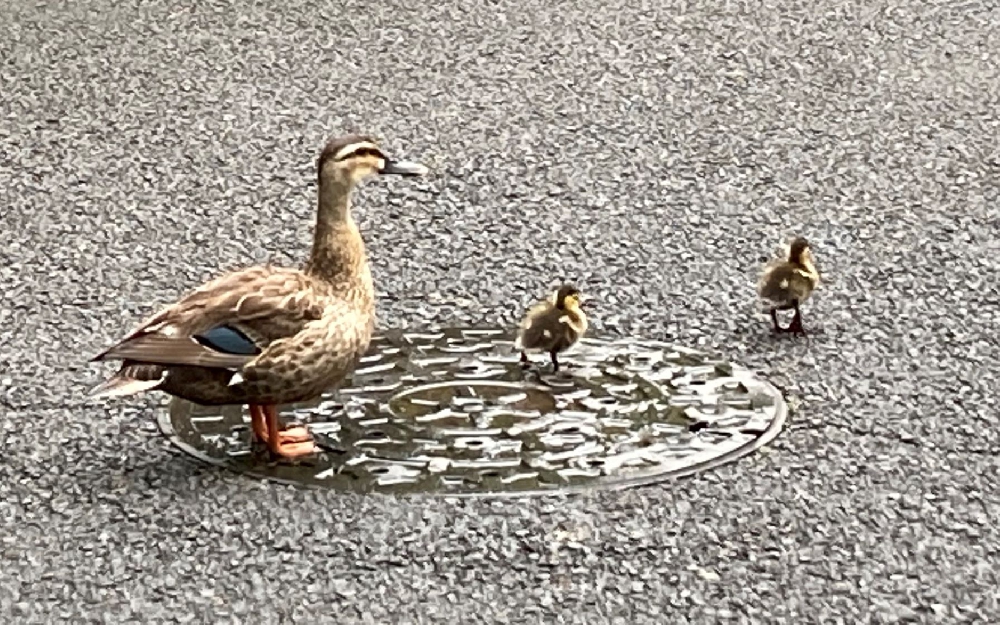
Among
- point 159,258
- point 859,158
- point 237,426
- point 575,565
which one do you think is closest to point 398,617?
point 575,565

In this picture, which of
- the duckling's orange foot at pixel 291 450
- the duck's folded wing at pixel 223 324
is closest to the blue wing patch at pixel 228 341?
the duck's folded wing at pixel 223 324

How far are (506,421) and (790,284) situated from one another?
1142 mm

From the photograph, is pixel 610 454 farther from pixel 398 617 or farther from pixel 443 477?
pixel 398 617

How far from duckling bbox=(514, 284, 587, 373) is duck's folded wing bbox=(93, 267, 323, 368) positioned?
2.64 feet

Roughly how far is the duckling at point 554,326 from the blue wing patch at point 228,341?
0.97 m

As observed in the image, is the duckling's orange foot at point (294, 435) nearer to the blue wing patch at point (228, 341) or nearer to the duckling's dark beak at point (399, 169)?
the blue wing patch at point (228, 341)

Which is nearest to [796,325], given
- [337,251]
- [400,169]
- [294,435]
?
[400,169]

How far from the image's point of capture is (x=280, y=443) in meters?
4.93

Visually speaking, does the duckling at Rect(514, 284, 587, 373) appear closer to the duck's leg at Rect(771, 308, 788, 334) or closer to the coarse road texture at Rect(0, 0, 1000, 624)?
the coarse road texture at Rect(0, 0, 1000, 624)

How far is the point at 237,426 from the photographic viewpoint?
202 inches

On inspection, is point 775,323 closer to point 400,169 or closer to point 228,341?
point 400,169

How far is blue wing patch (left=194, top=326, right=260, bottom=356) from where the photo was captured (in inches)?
188

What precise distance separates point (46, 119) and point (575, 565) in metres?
4.52

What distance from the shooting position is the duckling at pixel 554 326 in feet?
18.0
